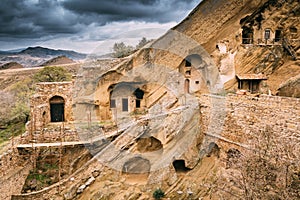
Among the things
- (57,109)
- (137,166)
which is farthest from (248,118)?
(57,109)

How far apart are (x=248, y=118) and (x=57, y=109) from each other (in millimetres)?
12084

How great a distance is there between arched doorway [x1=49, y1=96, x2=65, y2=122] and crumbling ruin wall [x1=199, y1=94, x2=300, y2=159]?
30.5 ft

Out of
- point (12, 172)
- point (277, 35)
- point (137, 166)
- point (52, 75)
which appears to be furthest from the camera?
point (52, 75)

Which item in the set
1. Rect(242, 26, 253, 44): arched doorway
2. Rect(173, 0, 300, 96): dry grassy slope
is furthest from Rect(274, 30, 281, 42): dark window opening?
Rect(242, 26, 253, 44): arched doorway

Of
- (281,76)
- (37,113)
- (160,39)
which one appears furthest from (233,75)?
(37,113)

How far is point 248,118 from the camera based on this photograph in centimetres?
1190

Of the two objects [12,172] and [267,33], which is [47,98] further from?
[267,33]

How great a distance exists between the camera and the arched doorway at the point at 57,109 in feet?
61.9

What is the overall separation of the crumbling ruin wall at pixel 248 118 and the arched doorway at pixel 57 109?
9309 mm

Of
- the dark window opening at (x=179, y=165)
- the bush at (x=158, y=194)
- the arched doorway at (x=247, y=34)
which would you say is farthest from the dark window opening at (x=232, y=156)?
the arched doorway at (x=247, y=34)

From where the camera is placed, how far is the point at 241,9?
1669 cm

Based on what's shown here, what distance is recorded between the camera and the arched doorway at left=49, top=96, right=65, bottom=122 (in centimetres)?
1886

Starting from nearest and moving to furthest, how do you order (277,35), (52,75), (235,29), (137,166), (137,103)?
(137,166) → (235,29) → (277,35) → (137,103) → (52,75)

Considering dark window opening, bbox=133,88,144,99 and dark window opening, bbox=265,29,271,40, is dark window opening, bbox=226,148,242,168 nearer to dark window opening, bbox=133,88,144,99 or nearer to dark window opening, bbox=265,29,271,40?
dark window opening, bbox=265,29,271,40
